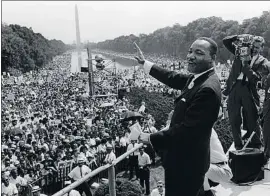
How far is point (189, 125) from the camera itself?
288cm

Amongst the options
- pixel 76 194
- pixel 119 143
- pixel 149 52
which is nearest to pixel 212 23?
pixel 149 52

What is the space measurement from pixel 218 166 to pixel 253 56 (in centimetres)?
222

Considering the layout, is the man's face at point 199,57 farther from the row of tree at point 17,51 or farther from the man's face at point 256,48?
the row of tree at point 17,51

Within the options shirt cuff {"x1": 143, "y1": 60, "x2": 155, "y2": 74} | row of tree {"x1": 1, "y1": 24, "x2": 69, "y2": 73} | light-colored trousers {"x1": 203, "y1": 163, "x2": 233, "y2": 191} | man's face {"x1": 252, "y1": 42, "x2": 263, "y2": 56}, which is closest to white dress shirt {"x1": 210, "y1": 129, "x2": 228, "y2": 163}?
light-colored trousers {"x1": 203, "y1": 163, "x2": 233, "y2": 191}

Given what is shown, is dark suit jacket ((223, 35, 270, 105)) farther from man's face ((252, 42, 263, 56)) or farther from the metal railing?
the metal railing

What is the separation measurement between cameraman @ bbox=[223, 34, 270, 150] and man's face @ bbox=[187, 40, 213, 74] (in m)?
2.42

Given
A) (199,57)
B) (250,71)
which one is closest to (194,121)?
(199,57)

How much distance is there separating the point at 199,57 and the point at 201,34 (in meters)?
81.9

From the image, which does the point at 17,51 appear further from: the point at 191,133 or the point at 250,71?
the point at 191,133

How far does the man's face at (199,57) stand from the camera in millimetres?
3072

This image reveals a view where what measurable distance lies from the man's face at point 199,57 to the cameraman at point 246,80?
242cm

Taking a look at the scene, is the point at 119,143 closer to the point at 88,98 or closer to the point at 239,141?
the point at 239,141

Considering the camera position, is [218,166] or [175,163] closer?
[175,163]

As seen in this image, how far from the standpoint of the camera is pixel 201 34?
8300 centimetres
